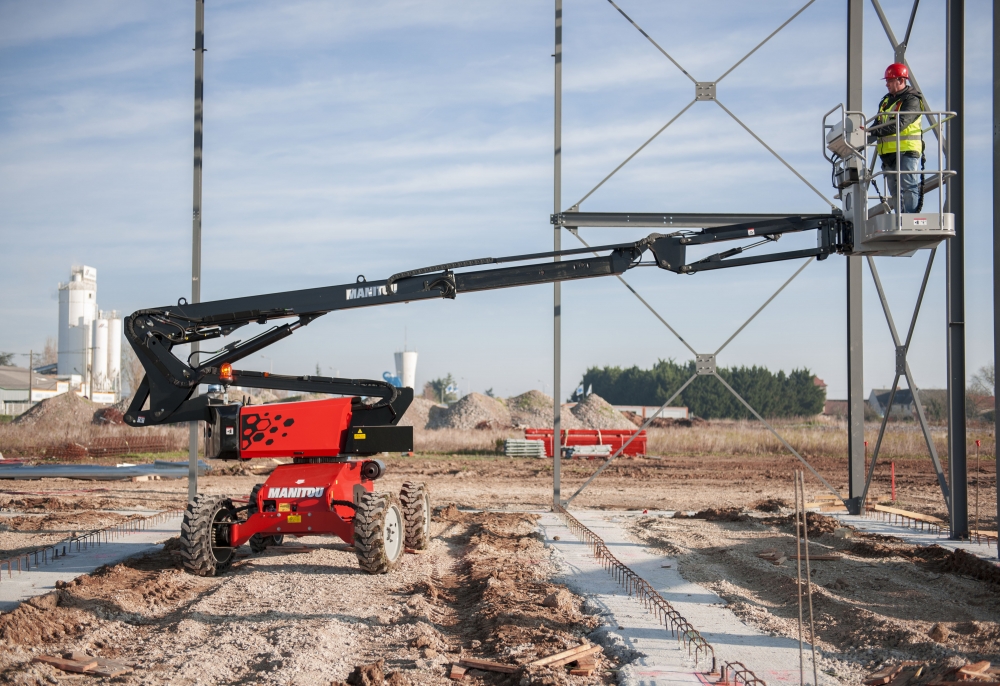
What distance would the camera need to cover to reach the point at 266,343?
9844mm

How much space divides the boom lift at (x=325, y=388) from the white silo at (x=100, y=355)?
8068 cm

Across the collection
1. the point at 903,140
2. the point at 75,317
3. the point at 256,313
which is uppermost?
the point at 75,317

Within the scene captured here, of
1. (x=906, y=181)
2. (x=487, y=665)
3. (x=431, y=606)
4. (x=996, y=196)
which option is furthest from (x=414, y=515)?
(x=996, y=196)

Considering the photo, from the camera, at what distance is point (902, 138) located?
28.4ft

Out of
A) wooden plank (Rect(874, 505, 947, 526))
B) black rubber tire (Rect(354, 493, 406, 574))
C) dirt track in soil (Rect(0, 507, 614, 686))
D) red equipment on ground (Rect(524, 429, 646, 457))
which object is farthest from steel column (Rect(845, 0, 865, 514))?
red equipment on ground (Rect(524, 429, 646, 457))

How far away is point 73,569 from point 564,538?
6479 mm

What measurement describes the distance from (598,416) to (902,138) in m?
38.1

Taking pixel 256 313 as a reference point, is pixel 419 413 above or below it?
below

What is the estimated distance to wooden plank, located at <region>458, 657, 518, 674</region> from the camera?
604 centimetres

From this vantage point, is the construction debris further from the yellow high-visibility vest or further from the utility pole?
the yellow high-visibility vest

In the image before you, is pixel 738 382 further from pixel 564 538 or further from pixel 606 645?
pixel 606 645

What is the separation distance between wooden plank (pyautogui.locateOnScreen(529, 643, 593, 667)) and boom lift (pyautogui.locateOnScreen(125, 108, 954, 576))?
3.51 m

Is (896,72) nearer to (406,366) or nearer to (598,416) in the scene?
(598,416)

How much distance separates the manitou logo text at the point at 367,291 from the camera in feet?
30.3
